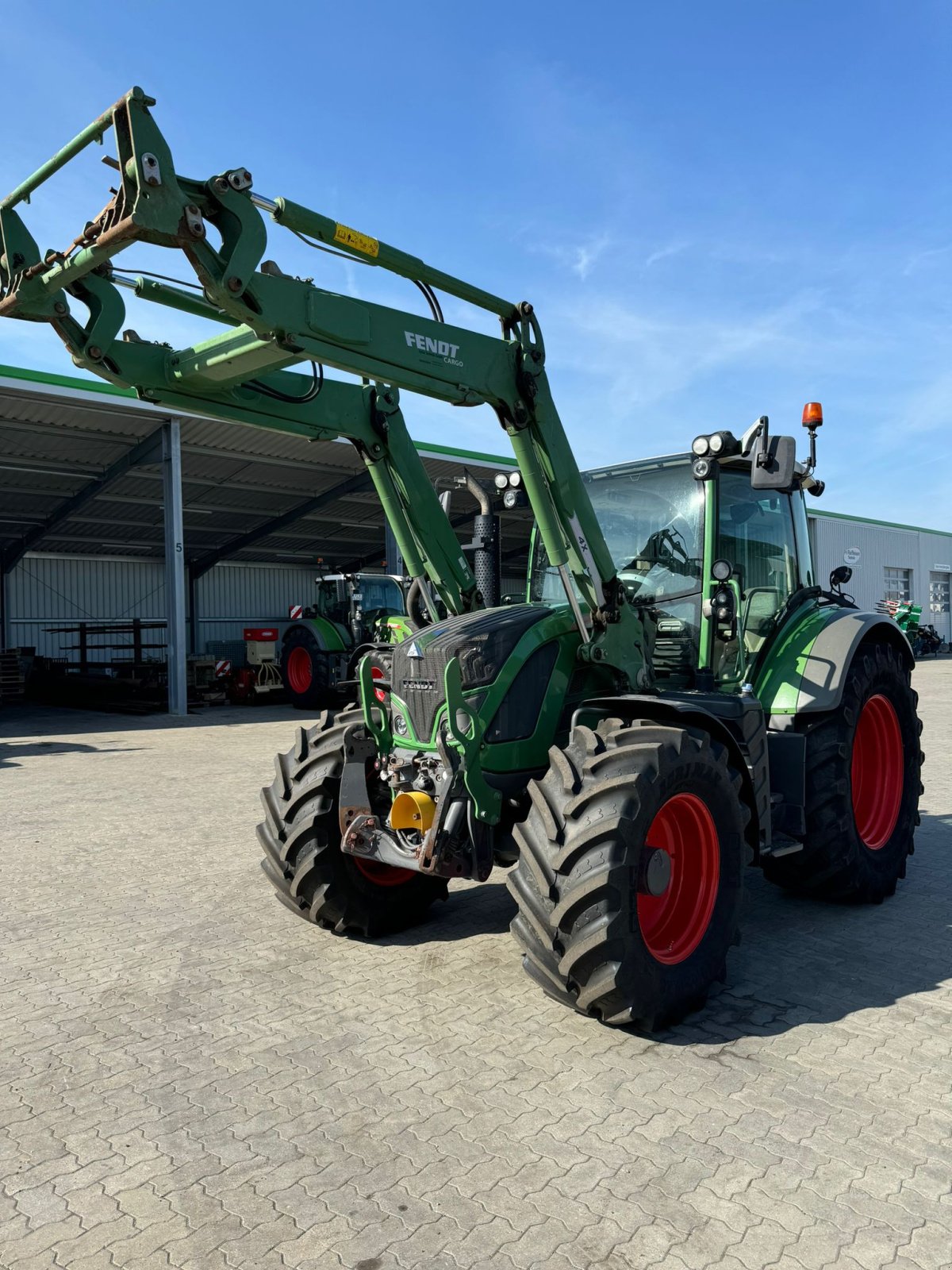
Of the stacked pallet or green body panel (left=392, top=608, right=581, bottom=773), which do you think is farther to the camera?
the stacked pallet

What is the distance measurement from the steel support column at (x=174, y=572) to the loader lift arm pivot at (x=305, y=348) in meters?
12.2

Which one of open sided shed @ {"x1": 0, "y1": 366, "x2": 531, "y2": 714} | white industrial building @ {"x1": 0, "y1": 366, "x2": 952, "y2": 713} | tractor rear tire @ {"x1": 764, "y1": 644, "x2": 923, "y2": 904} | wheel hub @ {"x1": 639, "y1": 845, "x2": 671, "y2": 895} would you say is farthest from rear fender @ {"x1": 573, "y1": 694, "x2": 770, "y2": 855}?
white industrial building @ {"x1": 0, "y1": 366, "x2": 952, "y2": 713}

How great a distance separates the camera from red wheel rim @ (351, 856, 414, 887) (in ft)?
14.8

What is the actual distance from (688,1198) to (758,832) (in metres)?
2.02

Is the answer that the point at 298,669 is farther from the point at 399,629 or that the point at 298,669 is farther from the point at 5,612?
the point at 399,629

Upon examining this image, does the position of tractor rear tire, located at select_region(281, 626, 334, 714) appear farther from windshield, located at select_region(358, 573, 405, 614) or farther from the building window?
the building window

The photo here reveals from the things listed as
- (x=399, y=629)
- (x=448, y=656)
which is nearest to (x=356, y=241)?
(x=448, y=656)

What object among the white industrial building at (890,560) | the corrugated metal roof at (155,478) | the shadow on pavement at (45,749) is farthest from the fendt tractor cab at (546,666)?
the white industrial building at (890,560)

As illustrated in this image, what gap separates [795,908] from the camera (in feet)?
16.4

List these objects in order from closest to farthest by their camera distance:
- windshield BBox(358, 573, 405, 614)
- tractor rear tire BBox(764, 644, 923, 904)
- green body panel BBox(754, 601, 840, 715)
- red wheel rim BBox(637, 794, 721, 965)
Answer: red wheel rim BBox(637, 794, 721, 965) < tractor rear tire BBox(764, 644, 923, 904) < green body panel BBox(754, 601, 840, 715) < windshield BBox(358, 573, 405, 614)

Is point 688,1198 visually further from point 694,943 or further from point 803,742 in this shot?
point 803,742

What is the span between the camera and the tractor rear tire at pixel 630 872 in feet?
10.6

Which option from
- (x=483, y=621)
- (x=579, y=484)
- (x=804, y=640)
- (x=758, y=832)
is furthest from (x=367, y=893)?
(x=804, y=640)

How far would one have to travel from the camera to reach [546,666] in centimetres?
421
